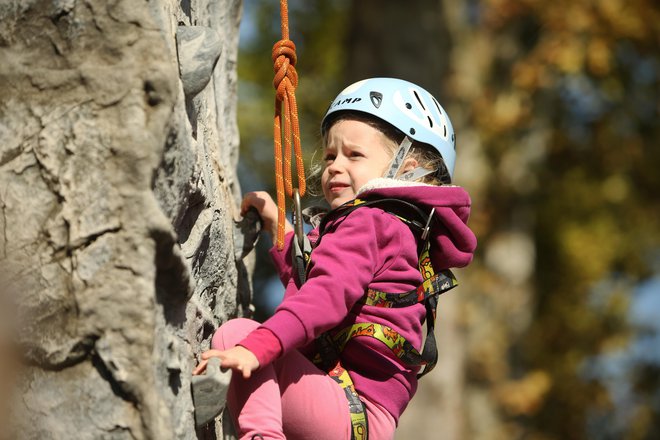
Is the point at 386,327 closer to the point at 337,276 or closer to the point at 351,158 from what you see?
the point at 337,276

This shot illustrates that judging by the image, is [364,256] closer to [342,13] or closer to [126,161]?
[126,161]

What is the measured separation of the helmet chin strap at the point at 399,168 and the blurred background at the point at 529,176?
737cm

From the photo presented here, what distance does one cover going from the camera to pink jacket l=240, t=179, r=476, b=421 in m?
3.09

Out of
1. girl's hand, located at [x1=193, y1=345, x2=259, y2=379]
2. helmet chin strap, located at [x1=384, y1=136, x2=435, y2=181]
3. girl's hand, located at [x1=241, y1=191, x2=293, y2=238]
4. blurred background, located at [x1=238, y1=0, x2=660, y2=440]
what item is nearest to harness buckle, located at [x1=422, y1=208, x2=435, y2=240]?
helmet chin strap, located at [x1=384, y1=136, x2=435, y2=181]

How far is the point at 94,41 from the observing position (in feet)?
9.16

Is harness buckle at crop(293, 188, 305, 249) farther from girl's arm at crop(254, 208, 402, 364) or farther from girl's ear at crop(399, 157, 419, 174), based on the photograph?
girl's ear at crop(399, 157, 419, 174)

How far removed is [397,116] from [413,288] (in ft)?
2.15

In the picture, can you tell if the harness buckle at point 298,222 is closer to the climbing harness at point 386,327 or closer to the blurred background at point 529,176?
the climbing harness at point 386,327

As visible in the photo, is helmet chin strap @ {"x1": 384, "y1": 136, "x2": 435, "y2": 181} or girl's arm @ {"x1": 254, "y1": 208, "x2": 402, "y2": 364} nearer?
girl's arm @ {"x1": 254, "y1": 208, "x2": 402, "y2": 364}

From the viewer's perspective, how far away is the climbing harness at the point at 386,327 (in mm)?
3377

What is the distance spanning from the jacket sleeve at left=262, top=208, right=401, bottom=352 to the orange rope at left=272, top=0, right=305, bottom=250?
0.22 m

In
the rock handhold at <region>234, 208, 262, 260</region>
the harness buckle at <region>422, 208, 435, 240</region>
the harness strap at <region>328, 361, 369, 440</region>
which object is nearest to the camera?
the harness strap at <region>328, 361, 369, 440</region>

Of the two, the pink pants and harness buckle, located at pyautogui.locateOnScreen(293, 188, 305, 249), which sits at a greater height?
harness buckle, located at pyautogui.locateOnScreen(293, 188, 305, 249)

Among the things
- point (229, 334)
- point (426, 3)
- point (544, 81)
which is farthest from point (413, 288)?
point (544, 81)
